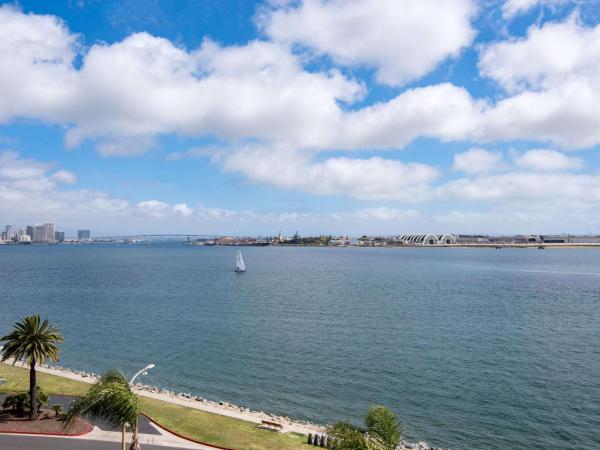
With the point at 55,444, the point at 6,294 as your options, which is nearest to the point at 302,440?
the point at 55,444

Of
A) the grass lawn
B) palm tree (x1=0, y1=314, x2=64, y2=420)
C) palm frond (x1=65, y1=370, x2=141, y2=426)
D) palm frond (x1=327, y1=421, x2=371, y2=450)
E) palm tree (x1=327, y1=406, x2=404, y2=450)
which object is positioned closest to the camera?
palm frond (x1=327, y1=421, x2=371, y2=450)

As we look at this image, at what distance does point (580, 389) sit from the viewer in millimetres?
45688

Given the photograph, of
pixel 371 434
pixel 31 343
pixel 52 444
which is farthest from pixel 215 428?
pixel 31 343

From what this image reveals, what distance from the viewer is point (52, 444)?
29516 millimetres

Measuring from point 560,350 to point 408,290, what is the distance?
59685 mm

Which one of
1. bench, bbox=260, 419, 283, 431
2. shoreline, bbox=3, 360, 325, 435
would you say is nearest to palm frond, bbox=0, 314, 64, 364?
shoreline, bbox=3, 360, 325, 435

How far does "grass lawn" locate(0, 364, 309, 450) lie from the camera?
3128 cm

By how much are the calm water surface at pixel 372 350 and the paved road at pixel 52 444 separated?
16.2 meters

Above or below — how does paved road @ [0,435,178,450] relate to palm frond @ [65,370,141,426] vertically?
below

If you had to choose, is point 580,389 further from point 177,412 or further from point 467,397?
point 177,412

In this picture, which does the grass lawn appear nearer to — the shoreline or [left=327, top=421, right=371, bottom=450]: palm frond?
the shoreline

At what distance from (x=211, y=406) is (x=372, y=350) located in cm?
2756

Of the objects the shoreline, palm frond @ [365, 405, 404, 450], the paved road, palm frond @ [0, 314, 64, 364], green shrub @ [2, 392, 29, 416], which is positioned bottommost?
the shoreline

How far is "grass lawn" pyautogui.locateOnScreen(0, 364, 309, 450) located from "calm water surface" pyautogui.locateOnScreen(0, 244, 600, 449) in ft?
26.6
